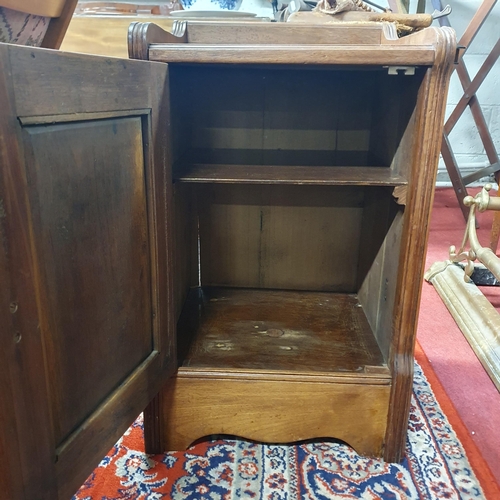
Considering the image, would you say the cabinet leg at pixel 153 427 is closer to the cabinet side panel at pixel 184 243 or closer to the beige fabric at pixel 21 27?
the cabinet side panel at pixel 184 243

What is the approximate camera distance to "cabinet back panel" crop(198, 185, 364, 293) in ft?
4.94

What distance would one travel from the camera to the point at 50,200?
61 centimetres

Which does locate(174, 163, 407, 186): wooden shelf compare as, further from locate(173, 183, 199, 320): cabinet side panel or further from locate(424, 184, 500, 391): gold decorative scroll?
locate(424, 184, 500, 391): gold decorative scroll

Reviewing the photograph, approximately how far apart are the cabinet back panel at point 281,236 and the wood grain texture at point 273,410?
54cm

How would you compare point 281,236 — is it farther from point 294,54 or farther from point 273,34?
point 294,54

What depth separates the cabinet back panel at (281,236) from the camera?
4.94 feet

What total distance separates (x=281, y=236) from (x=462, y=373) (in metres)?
0.66

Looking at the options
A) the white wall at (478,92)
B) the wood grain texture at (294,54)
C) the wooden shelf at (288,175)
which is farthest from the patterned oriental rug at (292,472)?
the white wall at (478,92)

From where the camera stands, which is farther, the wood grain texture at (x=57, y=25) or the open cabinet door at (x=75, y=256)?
the wood grain texture at (x=57, y=25)

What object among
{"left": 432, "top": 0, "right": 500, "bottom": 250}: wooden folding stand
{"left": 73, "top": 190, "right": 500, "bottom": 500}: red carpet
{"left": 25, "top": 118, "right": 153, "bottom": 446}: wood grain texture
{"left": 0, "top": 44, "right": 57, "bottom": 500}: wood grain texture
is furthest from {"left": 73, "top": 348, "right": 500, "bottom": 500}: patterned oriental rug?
{"left": 432, "top": 0, "right": 500, "bottom": 250}: wooden folding stand

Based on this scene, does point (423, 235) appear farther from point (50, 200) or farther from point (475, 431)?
point (50, 200)

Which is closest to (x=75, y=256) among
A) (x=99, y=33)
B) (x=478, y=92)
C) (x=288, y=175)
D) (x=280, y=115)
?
(x=288, y=175)

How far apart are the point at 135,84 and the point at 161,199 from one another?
0.71 feet

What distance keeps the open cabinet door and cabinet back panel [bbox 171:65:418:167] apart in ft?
1.59
